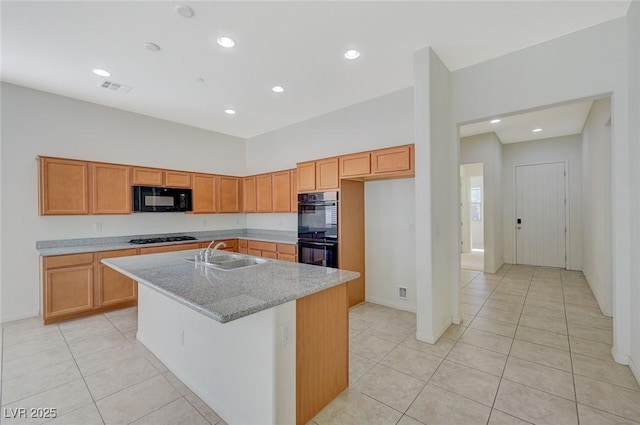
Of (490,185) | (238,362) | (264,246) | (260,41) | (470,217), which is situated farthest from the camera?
(470,217)

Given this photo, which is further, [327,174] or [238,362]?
[327,174]

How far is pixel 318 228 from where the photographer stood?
4328 mm

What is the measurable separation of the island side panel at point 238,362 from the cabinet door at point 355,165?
2.46 metres

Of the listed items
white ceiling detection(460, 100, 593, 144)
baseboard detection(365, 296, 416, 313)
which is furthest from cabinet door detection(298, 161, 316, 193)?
white ceiling detection(460, 100, 593, 144)

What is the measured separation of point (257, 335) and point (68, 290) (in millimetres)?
3464

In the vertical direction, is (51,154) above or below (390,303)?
above

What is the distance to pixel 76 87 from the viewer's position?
3.79 meters

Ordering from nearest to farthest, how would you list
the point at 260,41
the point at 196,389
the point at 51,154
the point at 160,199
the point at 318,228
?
the point at 196,389 < the point at 260,41 < the point at 51,154 < the point at 318,228 < the point at 160,199

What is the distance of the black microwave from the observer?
14.7 feet

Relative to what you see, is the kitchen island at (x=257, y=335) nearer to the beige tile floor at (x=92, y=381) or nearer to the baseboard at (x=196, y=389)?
the baseboard at (x=196, y=389)

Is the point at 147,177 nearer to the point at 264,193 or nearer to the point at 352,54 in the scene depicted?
the point at 264,193

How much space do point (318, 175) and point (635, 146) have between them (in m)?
3.33

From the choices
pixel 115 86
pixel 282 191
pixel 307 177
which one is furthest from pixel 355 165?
pixel 115 86

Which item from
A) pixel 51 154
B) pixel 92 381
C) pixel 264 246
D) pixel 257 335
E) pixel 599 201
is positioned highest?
pixel 51 154
